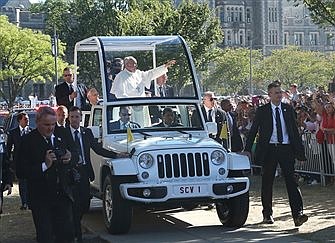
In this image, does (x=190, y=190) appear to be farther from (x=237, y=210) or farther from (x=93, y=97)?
(x=93, y=97)

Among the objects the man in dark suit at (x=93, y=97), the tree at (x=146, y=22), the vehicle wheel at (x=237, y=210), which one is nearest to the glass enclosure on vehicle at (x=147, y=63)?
the man in dark suit at (x=93, y=97)

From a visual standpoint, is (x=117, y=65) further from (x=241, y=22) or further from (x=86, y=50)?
(x=241, y=22)

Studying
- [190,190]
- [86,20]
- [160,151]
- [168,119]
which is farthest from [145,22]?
[190,190]

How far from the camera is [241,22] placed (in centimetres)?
15112

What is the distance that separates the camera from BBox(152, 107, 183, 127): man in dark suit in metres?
12.5

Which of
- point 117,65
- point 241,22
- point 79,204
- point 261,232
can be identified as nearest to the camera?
point 79,204

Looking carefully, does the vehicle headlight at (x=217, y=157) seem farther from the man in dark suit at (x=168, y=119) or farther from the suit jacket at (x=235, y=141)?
the suit jacket at (x=235, y=141)

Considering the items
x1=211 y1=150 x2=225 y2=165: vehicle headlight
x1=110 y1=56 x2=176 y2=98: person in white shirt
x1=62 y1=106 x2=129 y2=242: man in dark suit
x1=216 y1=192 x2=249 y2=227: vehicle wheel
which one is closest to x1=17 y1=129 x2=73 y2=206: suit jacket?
x1=62 y1=106 x2=129 y2=242: man in dark suit

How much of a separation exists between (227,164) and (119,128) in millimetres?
2224

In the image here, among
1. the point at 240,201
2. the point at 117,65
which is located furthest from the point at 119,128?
the point at 240,201

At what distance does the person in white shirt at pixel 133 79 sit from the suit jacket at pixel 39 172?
194 inches

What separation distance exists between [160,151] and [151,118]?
5.68 ft

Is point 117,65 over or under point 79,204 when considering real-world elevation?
over

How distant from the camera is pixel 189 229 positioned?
11508 millimetres
